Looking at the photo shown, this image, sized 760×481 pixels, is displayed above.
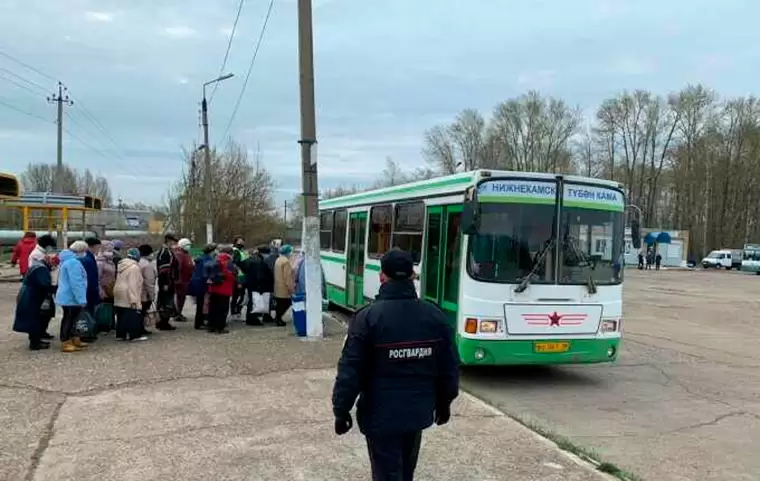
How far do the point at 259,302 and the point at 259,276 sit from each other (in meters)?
0.51

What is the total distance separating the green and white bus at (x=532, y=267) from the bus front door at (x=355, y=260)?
16.1 ft

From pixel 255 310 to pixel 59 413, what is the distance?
6.75 metres

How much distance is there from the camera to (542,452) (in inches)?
→ 233

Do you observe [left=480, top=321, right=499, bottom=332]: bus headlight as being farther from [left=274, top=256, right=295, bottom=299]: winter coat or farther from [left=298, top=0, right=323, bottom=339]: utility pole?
[left=274, top=256, right=295, bottom=299]: winter coat

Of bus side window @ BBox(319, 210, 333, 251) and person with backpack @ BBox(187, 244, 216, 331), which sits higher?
bus side window @ BBox(319, 210, 333, 251)

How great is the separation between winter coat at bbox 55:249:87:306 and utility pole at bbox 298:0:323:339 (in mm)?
3466

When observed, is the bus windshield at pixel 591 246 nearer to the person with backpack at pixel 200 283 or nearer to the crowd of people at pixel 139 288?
the crowd of people at pixel 139 288

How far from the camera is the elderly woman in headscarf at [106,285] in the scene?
11.4 meters

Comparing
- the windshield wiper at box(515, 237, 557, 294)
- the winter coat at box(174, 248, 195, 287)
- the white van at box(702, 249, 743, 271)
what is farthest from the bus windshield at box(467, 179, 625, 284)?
the white van at box(702, 249, 743, 271)

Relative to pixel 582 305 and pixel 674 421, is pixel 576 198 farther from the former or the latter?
pixel 674 421

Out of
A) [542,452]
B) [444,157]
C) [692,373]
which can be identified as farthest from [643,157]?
[542,452]

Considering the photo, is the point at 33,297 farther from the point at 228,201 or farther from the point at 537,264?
the point at 228,201

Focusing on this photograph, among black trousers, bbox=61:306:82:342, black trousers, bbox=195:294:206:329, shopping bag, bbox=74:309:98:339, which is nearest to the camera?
black trousers, bbox=61:306:82:342

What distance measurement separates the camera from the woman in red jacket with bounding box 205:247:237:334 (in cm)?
1212
